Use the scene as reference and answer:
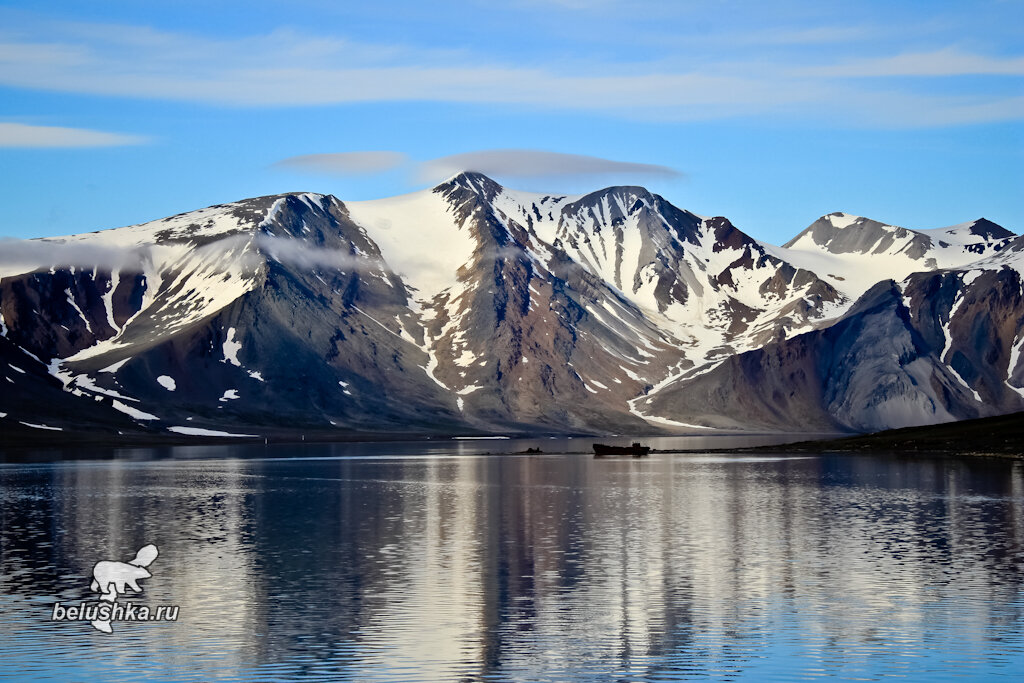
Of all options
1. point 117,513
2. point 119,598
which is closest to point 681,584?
point 119,598

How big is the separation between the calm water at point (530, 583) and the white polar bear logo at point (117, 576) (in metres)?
0.73

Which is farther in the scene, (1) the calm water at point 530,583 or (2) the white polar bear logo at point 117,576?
(2) the white polar bear logo at point 117,576

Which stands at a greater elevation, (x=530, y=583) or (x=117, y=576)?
(x=117, y=576)

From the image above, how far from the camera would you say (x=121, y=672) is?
37406 millimetres

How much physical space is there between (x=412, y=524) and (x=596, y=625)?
37.1 meters

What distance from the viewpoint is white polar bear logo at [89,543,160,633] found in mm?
51969

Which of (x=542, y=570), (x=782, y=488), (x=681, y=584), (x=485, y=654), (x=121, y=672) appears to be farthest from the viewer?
(x=782, y=488)

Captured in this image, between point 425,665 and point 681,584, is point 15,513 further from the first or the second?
point 425,665

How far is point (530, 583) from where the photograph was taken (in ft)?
180

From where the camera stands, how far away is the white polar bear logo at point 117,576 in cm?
5197

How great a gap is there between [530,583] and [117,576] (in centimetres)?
1676

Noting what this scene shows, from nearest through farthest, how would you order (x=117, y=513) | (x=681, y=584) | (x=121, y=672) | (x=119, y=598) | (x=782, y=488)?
(x=121, y=672), (x=119, y=598), (x=681, y=584), (x=117, y=513), (x=782, y=488)

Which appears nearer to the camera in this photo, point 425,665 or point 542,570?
point 425,665

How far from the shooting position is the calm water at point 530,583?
38.8 meters
